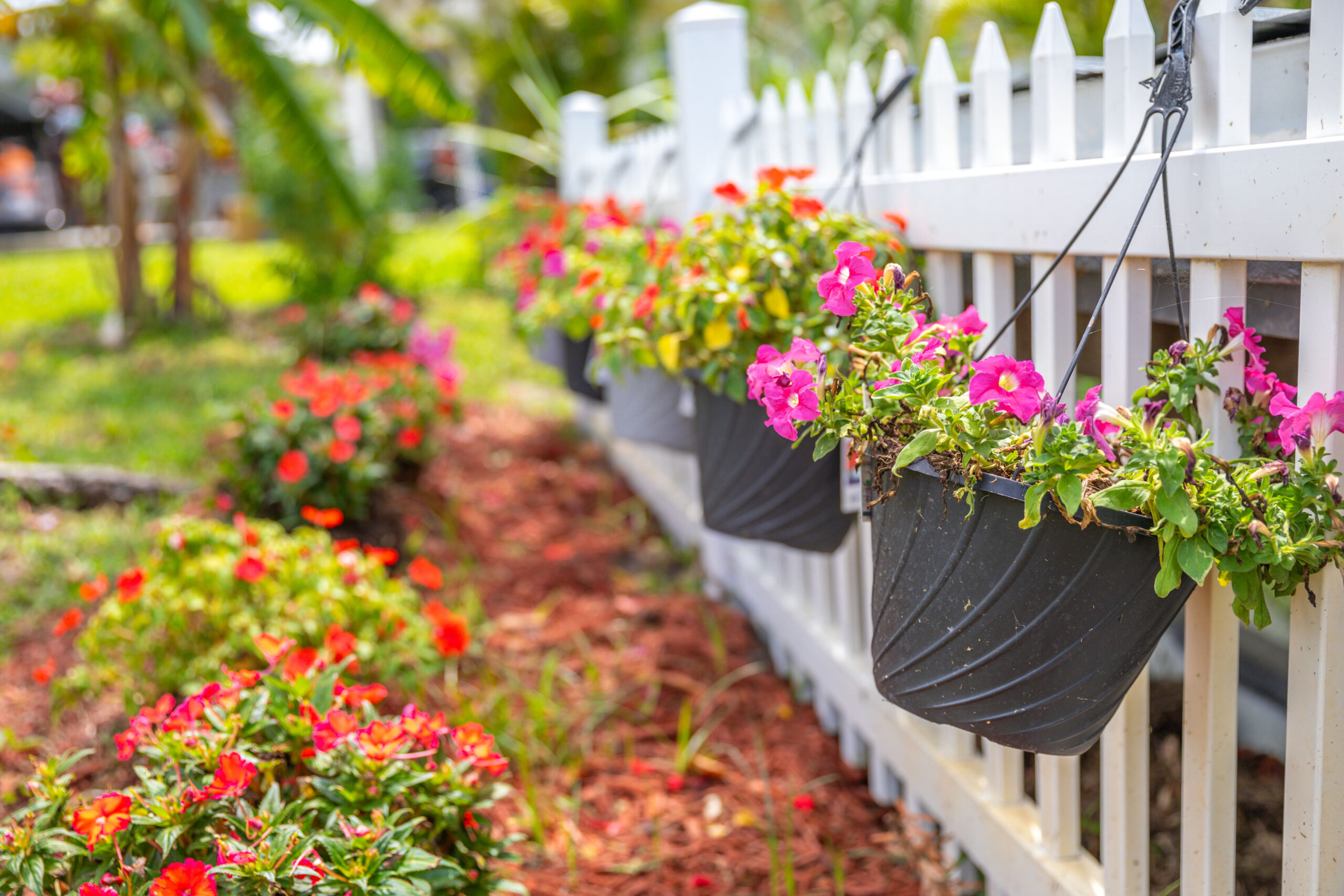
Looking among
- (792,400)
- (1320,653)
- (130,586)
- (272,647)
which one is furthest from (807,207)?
(130,586)

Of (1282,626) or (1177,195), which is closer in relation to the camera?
(1177,195)

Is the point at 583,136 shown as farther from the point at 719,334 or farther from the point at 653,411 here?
the point at 719,334

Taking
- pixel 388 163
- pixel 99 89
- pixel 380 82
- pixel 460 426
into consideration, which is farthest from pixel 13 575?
pixel 388 163

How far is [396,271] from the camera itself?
30.3ft

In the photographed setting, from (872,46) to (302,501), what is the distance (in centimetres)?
496

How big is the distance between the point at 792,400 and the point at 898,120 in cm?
89

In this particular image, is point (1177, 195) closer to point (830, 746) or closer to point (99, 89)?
point (830, 746)

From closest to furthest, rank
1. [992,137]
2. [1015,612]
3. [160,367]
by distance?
[1015,612]
[992,137]
[160,367]

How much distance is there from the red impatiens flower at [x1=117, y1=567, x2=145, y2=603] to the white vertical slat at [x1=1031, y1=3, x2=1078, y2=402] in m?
1.79

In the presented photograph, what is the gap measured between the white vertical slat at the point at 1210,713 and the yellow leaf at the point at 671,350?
2.67 ft

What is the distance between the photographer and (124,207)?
718cm

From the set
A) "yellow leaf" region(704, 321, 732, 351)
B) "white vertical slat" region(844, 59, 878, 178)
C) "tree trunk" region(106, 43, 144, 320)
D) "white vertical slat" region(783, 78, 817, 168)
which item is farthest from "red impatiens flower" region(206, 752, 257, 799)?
"tree trunk" region(106, 43, 144, 320)

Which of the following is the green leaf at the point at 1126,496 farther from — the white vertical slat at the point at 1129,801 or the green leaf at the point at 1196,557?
the white vertical slat at the point at 1129,801

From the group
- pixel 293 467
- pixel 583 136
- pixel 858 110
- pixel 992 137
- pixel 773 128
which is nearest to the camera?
pixel 992 137
